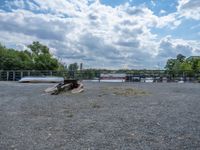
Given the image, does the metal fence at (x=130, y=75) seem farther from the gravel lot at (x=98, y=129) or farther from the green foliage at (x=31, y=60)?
the gravel lot at (x=98, y=129)

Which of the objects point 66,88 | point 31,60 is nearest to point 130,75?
point 66,88

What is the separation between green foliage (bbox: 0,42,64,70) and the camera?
5384cm

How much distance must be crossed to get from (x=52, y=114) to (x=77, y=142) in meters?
3.44

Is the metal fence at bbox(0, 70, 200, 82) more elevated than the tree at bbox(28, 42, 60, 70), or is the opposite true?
the tree at bbox(28, 42, 60, 70)

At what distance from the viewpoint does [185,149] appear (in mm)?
4871

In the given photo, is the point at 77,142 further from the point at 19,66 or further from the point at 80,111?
the point at 19,66

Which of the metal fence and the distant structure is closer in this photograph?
the distant structure

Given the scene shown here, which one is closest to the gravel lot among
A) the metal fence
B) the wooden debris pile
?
the wooden debris pile

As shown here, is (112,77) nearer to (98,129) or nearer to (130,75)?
(130,75)

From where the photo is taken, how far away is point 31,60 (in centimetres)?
6719

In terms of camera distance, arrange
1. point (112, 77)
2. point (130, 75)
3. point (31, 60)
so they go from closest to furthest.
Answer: point (112, 77)
point (130, 75)
point (31, 60)

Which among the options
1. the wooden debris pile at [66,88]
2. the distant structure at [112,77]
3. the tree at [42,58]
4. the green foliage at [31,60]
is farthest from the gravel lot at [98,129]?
the tree at [42,58]

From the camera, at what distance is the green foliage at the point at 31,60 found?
5384 cm

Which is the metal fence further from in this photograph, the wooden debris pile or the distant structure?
the wooden debris pile
